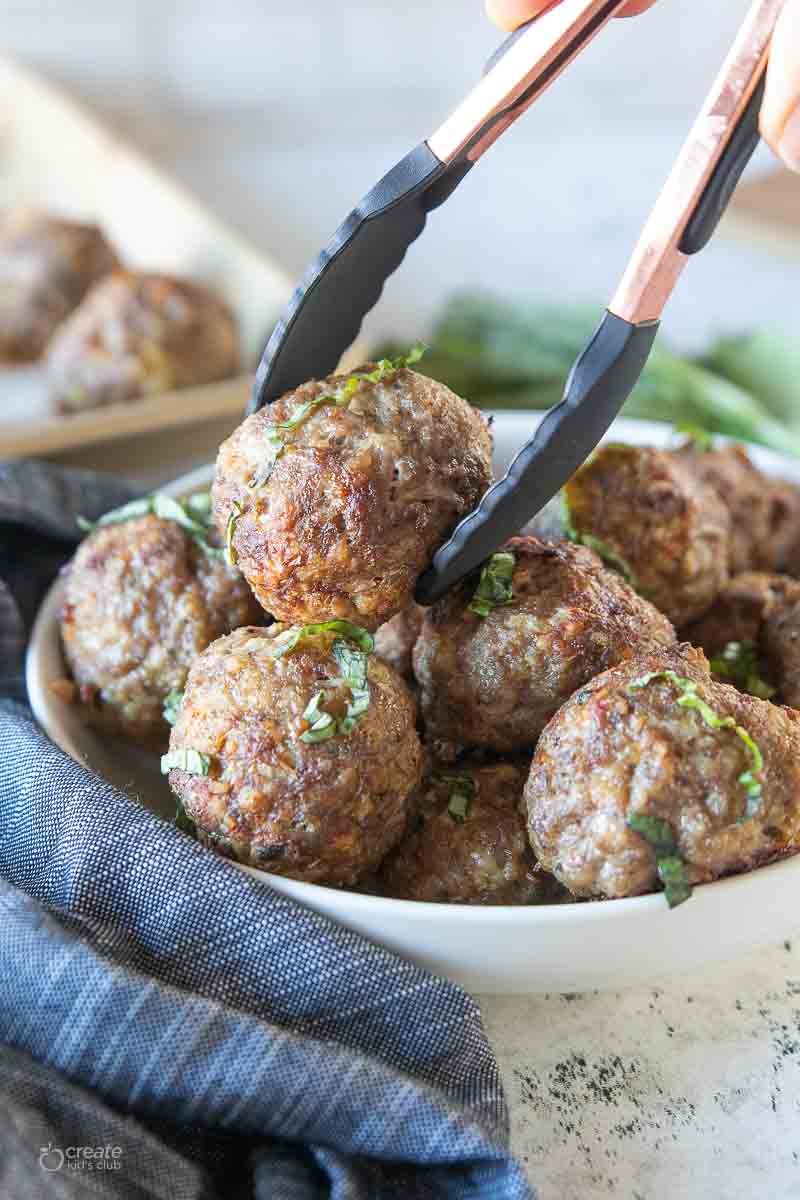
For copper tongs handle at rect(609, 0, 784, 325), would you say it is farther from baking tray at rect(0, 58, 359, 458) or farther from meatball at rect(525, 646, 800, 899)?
baking tray at rect(0, 58, 359, 458)

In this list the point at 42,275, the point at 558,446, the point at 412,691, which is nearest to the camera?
the point at 558,446

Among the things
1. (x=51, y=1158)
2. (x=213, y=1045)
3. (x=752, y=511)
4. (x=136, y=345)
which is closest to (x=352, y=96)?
(x=136, y=345)

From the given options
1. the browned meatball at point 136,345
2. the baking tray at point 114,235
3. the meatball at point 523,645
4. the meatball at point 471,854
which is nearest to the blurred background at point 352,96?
the baking tray at point 114,235

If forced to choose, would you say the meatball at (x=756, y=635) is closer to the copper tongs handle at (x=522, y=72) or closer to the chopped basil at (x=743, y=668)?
the chopped basil at (x=743, y=668)

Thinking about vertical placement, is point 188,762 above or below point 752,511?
above

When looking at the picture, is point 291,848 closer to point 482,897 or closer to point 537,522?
point 482,897

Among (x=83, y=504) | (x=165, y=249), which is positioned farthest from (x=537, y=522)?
(x=165, y=249)

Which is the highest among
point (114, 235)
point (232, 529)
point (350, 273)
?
point (350, 273)

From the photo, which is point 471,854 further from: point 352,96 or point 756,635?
point 352,96
